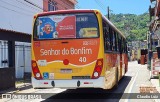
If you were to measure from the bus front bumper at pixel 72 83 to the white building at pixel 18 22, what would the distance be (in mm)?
10262

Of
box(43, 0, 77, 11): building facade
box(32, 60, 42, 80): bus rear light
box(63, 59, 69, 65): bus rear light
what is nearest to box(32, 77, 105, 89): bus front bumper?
box(32, 60, 42, 80): bus rear light

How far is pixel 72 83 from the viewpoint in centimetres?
1167

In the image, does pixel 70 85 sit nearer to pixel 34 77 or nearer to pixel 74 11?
pixel 34 77

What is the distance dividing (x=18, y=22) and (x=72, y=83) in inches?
653

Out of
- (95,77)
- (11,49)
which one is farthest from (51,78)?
(11,49)

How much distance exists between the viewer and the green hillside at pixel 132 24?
113438mm

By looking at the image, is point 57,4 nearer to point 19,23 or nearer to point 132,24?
point 19,23

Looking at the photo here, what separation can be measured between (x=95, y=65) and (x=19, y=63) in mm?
16664

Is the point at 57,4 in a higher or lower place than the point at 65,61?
higher

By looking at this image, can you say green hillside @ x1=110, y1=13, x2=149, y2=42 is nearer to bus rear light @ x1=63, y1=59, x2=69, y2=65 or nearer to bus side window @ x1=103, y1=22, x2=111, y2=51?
bus side window @ x1=103, y1=22, x2=111, y2=51

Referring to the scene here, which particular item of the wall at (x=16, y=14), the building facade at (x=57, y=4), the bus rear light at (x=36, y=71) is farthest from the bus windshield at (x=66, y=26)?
the building facade at (x=57, y=4)

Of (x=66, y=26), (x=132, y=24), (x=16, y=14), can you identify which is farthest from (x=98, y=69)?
(x=132, y=24)

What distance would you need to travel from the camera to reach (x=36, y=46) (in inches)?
482

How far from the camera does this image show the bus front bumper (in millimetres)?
11477
